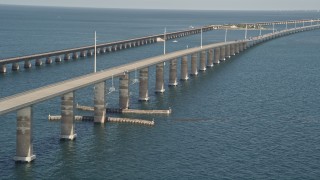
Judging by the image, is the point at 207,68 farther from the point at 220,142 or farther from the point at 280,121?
the point at 220,142

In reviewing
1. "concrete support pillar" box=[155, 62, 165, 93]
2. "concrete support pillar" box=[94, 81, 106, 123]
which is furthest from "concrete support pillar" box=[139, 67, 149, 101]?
"concrete support pillar" box=[94, 81, 106, 123]

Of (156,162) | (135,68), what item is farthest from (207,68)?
(156,162)

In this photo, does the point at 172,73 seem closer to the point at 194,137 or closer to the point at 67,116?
the point at 194,137

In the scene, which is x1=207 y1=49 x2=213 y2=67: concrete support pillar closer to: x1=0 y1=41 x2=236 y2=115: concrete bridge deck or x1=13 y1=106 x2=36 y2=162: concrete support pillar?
x1=0 y1=41 x2=236 y2=115: concrete bridge deck

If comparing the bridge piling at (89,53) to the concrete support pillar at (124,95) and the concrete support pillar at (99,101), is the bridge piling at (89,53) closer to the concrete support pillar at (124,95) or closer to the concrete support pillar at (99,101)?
the concrete support pillar at (124,95)

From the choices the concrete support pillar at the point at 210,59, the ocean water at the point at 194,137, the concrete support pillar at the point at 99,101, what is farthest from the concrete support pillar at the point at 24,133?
the concrete support pillar at the point at 210,59

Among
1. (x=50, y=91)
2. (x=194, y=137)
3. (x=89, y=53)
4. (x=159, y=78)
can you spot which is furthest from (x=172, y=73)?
(x=89, y=53)
